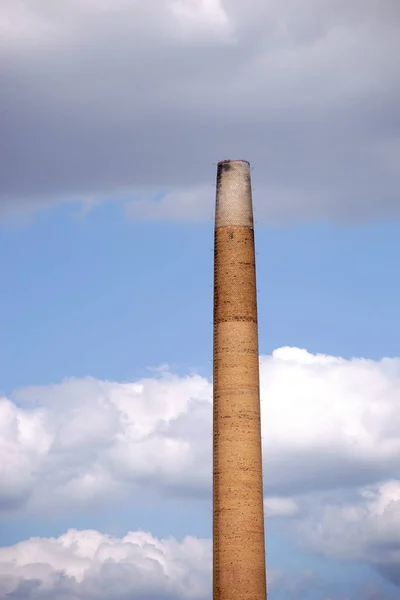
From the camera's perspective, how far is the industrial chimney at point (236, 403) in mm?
52594

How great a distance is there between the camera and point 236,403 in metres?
54.0

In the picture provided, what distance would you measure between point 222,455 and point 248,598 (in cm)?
589

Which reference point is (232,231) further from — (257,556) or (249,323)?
(257,556)

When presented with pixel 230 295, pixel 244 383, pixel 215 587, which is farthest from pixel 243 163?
pixel 215 587

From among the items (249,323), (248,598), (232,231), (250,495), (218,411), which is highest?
(232,231)

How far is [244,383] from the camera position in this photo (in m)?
54.2

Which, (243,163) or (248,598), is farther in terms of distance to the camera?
(243,163)

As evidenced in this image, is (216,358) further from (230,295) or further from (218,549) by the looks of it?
(218,549)

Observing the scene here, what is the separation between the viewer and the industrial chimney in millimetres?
52594

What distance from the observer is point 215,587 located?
53031mm

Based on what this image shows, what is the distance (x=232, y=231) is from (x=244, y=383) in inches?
259

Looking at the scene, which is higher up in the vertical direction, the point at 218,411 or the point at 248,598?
the point at 218,411

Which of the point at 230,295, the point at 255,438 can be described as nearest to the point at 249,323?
the point at 230,295

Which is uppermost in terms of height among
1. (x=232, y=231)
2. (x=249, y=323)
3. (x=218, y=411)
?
(x=232, y=231)
